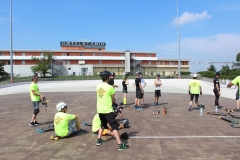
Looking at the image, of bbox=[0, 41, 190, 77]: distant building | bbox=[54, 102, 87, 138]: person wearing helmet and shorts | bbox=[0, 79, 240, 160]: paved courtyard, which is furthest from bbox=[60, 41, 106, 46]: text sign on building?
bbox=[54, 102, 87, 138]: person wearing helmet and shorts

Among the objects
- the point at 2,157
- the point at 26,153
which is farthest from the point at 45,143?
the point at 2,157

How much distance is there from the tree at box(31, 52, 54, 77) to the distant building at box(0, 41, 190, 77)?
246cm

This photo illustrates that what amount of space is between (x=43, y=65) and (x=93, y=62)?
1514cm

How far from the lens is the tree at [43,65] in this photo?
180 ft

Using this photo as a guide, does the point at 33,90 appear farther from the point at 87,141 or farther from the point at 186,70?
the point at 186,70

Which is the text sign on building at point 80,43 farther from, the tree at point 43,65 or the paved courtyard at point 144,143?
the paved courtyard at point 144,143

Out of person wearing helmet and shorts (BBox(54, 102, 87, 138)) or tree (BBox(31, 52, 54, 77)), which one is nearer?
person wearing helmet and shorts (BBox(54, 102, 87, 138))

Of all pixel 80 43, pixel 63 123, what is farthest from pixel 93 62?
pixel 63 123

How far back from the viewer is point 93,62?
6500 centimetres

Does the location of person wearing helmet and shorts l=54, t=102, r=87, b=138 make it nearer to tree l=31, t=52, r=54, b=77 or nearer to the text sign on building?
tree l=31, t=52, r=54, b=77

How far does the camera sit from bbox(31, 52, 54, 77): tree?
5472 centimetres

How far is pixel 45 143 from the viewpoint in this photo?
5.85 m

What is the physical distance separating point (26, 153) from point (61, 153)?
2.63 ft

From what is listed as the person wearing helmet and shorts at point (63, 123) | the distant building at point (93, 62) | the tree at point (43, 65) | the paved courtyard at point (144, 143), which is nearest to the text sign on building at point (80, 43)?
the distant building at point (93, 62)
